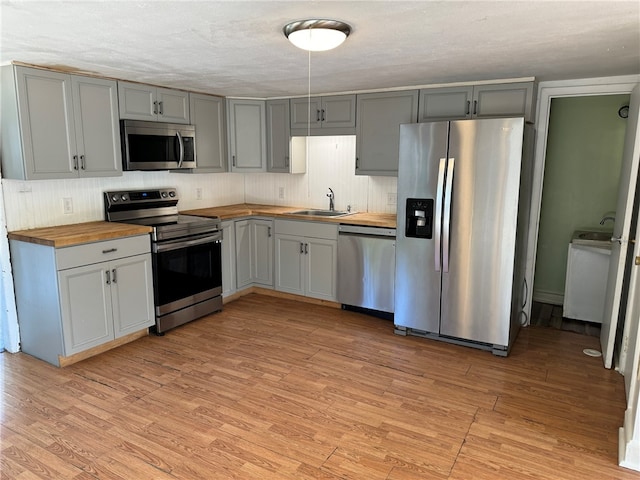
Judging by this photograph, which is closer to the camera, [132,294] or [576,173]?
[132,294]

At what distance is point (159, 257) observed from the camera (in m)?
3.74

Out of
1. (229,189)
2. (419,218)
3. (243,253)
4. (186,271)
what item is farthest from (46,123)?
(419,218)

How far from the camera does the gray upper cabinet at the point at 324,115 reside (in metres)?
4.36

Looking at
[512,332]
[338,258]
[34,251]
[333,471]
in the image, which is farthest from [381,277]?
[34,251]

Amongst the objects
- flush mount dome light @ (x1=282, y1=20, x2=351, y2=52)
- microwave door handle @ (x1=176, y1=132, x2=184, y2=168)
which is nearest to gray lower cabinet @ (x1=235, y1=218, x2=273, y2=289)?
microwave door handle @ (x1=176, y1=132, x2=184, y2=168)

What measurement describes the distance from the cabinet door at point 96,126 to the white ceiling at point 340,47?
7.2 inches

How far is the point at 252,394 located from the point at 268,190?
2.95 meters

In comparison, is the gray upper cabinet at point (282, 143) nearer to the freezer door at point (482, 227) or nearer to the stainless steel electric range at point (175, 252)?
the stainless steel electric range at point (175, 252)

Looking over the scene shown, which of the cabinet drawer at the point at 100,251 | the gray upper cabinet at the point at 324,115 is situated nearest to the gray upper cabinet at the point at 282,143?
the gray upper cabinet at the point at 324,115

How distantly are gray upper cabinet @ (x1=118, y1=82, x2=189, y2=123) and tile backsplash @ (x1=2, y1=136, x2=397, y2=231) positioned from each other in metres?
0.57

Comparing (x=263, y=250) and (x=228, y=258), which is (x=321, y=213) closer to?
(x=263, y=250)

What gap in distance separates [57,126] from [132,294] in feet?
4.49

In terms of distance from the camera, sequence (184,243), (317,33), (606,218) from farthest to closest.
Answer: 1. (606,218)
2. (184,243)
3. (317,33)

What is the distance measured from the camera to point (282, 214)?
4.63 metres
